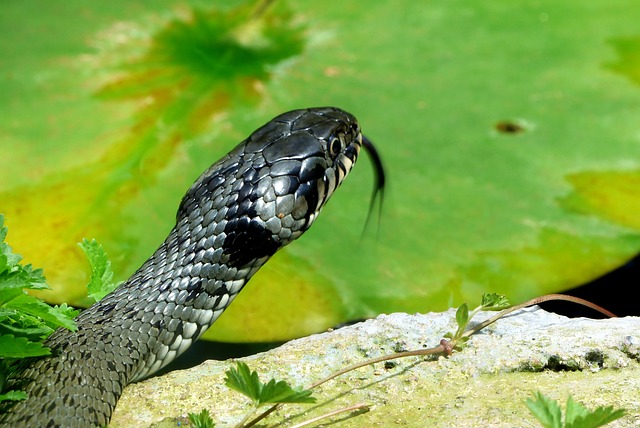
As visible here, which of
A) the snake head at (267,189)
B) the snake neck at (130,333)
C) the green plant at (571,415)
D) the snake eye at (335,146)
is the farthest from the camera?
the snake eye at (335,146)

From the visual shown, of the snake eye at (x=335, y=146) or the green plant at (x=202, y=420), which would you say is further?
the snake eye at (x=335, y=146)

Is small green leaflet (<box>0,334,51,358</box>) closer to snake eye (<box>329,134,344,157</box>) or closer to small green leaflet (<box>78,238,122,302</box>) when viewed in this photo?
small green leaflet (<box>78,238,122,302</box>)

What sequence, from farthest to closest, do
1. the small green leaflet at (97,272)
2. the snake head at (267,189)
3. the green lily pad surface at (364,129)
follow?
1. the green lily pad surface at (364,129)
2. the snake head at (267,189)
3. the small green leaflet at (97,272)

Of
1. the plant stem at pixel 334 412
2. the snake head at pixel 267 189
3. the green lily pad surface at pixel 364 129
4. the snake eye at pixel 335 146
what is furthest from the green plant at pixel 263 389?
the snake eye at pixel 335 146

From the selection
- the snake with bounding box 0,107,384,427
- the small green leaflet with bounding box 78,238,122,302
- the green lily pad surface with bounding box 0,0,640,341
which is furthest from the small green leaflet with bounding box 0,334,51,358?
the green lily pad surface with bounding box 0,0,640,341

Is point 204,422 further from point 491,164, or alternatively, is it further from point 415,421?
point 491,164

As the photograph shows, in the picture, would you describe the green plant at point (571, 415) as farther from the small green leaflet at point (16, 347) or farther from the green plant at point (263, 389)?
the small green leaflet at point (16, 347)

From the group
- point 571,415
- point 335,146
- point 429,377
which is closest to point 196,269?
point 335,146
